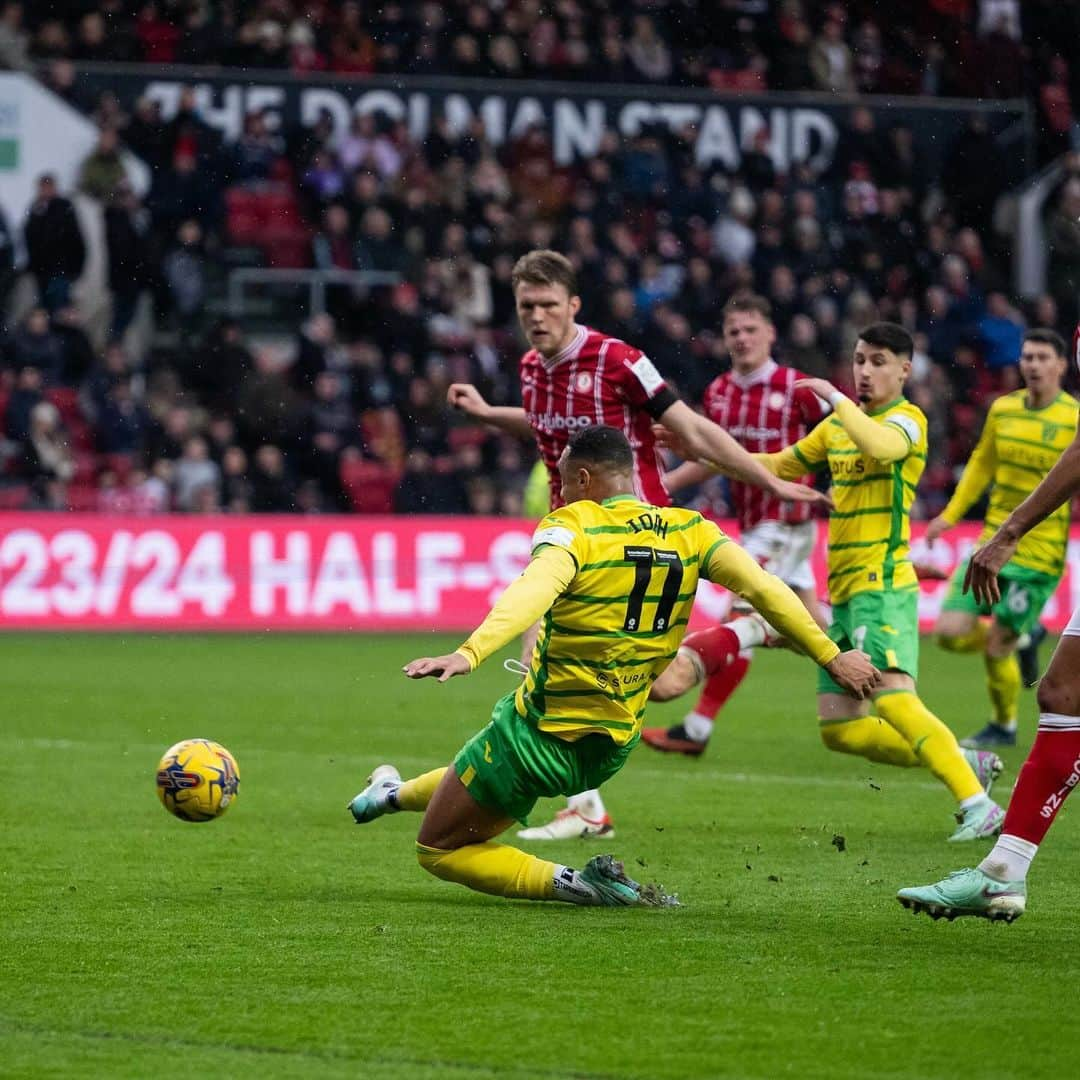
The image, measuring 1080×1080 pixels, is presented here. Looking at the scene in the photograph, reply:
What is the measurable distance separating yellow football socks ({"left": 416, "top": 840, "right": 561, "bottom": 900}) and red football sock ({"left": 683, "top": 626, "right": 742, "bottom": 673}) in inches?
105

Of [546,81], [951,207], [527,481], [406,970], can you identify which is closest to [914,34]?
[951,207]

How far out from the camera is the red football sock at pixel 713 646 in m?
9.16

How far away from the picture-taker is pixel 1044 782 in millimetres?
5750

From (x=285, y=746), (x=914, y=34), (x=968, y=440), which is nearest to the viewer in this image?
(x=285, y=746)

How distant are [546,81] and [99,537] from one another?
27.3 feet

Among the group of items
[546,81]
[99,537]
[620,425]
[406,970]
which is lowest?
[99,537]

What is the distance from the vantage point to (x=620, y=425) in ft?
26.4

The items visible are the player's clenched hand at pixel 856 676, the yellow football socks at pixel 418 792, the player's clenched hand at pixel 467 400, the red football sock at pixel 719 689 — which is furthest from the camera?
the red football sock at pixel 719 689

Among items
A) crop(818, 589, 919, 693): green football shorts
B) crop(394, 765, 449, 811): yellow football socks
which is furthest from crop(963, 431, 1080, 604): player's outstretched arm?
crop(818, 589, 919, 693): green football shorts

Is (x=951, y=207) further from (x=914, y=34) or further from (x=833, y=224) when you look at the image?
(x=914, y=34)

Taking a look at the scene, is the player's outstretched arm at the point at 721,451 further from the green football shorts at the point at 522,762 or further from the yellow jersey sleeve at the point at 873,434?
the green football shorts at the point at 522,762

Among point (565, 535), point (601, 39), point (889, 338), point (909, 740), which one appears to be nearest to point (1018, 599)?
point (889, 338)

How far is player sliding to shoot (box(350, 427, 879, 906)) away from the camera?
20.1ft

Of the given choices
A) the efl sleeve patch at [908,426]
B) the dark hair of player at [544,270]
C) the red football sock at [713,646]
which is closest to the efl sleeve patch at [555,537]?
the dark hair of player at [544,270]
